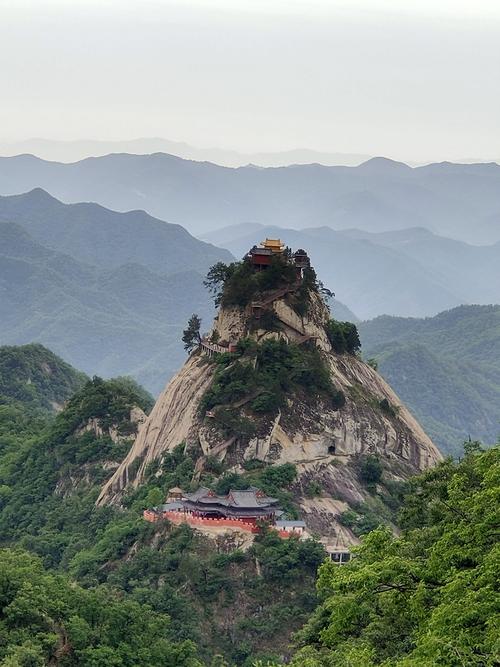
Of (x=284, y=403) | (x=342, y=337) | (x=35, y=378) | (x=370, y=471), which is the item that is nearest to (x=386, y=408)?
(x=342, y=337)

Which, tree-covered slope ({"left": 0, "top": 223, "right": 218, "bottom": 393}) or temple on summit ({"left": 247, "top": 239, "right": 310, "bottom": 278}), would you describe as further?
tree-covered slope ({"left": 0, "top": 223, "right": 218, "bottom": 393})

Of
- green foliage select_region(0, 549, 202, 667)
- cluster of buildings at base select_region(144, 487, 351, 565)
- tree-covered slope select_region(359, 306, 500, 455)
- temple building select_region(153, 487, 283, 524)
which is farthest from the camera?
tree-covered slope select_region(359, 306, 500, 455)

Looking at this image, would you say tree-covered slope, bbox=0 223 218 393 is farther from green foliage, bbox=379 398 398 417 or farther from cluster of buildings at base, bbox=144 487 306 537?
cluster of buildings at base, bbox=144 487 306 537

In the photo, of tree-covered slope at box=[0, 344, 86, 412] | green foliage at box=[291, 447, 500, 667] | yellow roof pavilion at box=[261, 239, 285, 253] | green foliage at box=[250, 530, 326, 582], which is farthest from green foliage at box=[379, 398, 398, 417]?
tree-covered slope at box=[0, 344, 86, 412]

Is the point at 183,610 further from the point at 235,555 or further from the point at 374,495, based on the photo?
the point at 374,495

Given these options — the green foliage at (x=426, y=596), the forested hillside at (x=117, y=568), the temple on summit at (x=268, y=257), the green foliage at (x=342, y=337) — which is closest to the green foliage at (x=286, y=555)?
Result: the forested hillside at (x=117, y=568)

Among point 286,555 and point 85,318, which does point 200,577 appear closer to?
point 286,555

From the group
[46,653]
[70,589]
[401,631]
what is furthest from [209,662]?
[401,631]
